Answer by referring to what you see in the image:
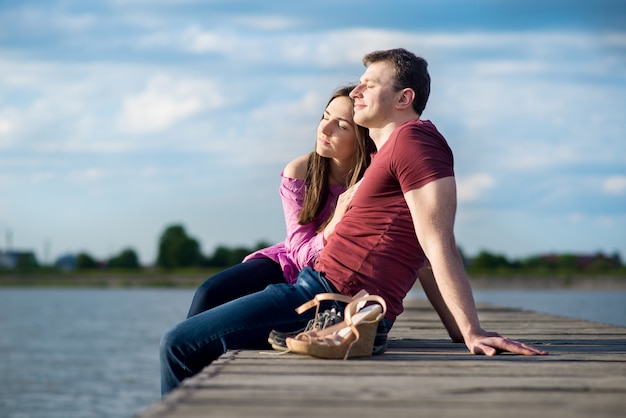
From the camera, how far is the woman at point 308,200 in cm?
489

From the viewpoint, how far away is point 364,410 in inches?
103

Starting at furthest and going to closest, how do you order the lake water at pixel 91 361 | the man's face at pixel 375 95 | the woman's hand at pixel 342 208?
the lake water at pixel 91 361, the woman's hand at pixel 342 208, the man's face at pixel 375 95

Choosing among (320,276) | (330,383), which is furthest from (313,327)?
(330,383)

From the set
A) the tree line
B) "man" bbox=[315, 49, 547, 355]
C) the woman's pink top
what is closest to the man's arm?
"man" bbox=[315, 49, 547, 355]

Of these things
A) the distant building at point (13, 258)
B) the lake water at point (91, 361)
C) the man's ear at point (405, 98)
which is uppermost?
the man's ear at point (405, 98)

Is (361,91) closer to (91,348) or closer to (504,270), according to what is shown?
(91,348)

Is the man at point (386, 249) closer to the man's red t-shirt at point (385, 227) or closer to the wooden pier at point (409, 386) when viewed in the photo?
the man's red t-shirt at point (385, 227)

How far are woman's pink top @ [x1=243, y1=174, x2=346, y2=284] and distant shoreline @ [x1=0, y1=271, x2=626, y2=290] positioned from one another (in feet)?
142

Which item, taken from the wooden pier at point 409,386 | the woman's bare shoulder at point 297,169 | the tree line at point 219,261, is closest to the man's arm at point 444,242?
the wooden pier at point 409,386

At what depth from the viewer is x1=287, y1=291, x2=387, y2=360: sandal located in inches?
147

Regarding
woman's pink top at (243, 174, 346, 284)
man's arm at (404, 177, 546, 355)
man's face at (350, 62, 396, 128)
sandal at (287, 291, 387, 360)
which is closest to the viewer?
sandal at (287, 291, 387, 360)

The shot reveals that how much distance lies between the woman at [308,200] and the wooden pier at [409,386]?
3.00 feet

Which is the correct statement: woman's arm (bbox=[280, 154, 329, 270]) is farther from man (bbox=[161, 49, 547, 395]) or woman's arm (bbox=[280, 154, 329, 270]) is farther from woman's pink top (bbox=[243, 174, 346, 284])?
man (bbox=[161, 49, 547, 395])

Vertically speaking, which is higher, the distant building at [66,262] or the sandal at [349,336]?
the sandal at [349,336]
